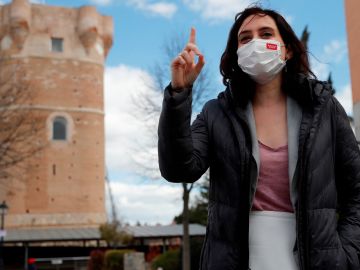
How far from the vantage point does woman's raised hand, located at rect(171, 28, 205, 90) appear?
1850 mm

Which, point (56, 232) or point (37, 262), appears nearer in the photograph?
point (37, 262)

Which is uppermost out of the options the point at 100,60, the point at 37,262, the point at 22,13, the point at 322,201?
the point at 22,13

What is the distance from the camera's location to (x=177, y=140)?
1795mm

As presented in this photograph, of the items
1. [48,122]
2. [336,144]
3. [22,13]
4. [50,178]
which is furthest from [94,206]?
[336,144]

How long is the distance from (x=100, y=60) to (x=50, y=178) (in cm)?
914

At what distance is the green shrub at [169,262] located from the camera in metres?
18.9

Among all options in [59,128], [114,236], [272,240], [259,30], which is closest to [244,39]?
[259,30]

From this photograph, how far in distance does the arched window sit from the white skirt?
37483 millimetres

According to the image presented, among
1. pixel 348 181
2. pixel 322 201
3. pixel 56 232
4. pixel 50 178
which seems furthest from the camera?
pixel 50 178

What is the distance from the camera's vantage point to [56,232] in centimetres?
3347

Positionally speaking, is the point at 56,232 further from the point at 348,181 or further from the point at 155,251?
the point at 348,181

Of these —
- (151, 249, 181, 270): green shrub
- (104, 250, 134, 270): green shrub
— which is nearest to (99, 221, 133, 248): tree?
(104, 250, 134, 270): green shrub

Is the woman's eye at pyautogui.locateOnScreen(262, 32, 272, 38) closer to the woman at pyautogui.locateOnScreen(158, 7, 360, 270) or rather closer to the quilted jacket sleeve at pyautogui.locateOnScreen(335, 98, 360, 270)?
the woman at pyautogui.locateOnScreen(158, 7, 360, 270)

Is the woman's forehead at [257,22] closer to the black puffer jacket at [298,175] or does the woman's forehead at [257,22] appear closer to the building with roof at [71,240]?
the black puffer jacket at [298,175]
